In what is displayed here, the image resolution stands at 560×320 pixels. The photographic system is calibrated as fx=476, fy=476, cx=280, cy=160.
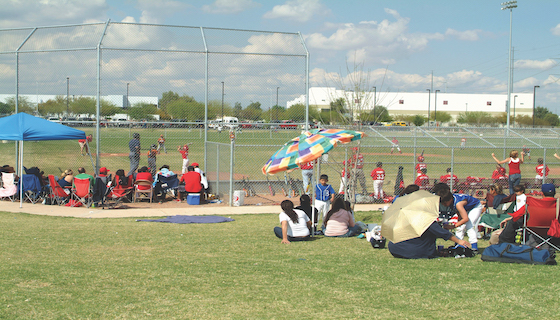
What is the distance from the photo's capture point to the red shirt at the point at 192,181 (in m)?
13.1

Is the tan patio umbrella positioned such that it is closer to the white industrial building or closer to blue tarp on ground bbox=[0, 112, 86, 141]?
blue tarp on ground bbox=[0, 112, 86, 141]

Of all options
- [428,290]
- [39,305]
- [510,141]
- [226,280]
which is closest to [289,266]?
[226,280]

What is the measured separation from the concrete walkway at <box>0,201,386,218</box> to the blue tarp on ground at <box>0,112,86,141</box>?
1782 millimetres

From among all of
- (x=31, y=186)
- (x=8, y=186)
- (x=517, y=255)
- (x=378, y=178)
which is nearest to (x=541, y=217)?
(x=517, y=255)

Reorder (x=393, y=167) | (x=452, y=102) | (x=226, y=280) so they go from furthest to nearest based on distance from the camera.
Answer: (x=452, y=102) → (x=393, y=167) → (x=226, y=280)

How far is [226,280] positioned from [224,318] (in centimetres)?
127

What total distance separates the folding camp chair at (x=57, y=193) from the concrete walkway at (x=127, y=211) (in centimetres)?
29

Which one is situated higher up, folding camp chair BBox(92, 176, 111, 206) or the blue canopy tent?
the blue canopy tent

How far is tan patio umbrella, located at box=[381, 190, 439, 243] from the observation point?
6829mm

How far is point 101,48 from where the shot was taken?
13.4 m

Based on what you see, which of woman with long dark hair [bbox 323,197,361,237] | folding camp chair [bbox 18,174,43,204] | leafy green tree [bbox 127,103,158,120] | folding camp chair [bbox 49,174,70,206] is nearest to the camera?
woman with long dark hair [bbox 323,197,361,237]

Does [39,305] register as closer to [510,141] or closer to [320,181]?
[320,181]

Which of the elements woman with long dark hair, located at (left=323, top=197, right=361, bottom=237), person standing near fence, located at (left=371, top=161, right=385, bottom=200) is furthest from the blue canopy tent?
person standing near fence, located at (left=371, top=161, right=385, bottom=200)

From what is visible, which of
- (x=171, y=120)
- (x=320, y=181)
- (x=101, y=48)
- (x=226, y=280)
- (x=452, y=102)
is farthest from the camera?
(x=452, y=102)
